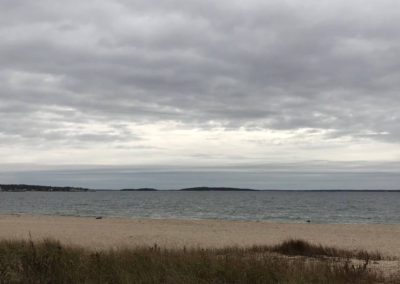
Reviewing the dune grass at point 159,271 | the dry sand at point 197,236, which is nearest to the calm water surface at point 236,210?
the dry sand at point 197,236

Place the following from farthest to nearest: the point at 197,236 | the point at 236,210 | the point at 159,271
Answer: the point at 236,210, the point at 197,236, the point at 159,271

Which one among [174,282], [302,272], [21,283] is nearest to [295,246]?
[302,272]

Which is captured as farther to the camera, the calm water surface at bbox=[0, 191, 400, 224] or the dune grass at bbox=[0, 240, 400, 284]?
the calm water surface at bbox=[0, 191, 400, 224]

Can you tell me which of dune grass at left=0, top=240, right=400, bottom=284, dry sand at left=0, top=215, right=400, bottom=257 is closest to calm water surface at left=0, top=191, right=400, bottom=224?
dry sand at left=0, top=215, right=400, bottom=257

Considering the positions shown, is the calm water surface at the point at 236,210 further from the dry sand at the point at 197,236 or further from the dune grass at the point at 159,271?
the dune grass at the point at 159,271

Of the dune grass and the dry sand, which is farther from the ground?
the dune grass

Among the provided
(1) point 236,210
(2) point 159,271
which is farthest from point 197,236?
(1) point 236,210

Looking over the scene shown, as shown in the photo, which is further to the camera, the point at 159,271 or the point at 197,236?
the point at 197,236

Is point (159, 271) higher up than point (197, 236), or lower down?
higher up

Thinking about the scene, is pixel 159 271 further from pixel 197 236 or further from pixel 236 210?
pixel 236 210

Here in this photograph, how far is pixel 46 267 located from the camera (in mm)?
6754

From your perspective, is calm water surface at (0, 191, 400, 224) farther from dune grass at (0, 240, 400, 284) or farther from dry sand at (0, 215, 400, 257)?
dune grass at (0, 240, 400, 284)

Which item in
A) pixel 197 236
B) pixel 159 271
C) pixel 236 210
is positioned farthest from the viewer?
pixel 236 210

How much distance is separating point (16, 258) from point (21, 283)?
1.40 metres
